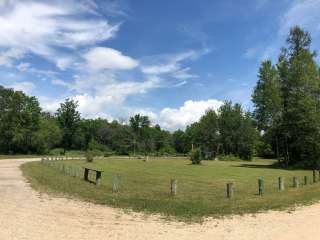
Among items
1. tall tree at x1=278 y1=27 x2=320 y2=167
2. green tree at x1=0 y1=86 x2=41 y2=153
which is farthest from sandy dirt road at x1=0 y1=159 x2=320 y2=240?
green tree at x1=0 y1=86 x2=41 y2=153

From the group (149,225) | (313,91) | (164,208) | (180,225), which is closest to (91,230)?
(149,225)

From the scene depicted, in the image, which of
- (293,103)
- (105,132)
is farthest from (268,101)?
(105,132)

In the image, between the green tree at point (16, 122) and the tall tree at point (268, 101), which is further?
the green tree at point (16, 122)

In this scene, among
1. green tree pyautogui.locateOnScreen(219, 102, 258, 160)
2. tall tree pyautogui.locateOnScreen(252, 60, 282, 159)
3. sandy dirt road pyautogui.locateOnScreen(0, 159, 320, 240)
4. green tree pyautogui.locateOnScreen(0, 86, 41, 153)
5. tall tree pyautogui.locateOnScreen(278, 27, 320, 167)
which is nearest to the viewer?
sandy dirt road pyautogui.locateOnScreen(0, 159, 320, 240)

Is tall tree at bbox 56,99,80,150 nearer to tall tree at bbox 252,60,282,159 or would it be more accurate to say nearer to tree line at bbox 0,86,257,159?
tree line at bbox 0,86,257,159

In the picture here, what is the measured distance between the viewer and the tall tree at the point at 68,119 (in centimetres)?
10300

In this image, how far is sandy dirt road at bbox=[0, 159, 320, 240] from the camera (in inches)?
351

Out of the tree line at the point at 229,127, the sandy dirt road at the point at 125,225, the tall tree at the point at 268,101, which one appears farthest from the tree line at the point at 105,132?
the sandy dirt road at the point at 125,225

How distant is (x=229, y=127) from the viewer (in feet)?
321

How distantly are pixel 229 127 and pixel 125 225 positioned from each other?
89.6 meters

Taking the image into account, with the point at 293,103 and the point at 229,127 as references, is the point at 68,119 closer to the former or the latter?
the point at 229,127

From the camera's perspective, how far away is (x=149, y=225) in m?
10.3

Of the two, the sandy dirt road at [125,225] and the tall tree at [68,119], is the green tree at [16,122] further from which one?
the sandy dirt road at [125,225]

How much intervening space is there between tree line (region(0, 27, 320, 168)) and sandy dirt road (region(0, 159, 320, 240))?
124 ft
